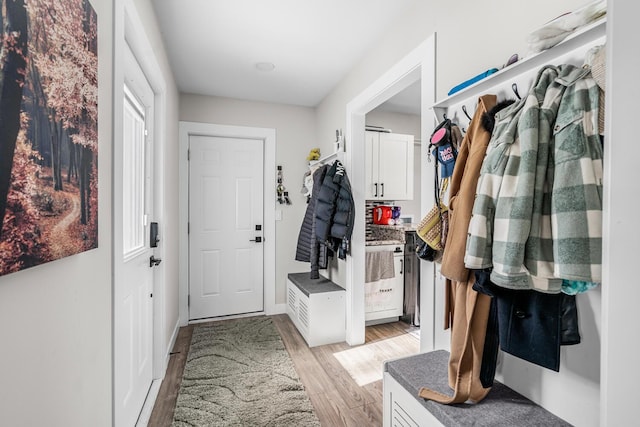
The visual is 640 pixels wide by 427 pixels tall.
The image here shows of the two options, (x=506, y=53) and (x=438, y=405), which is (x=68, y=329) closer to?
(x=438, y=405)

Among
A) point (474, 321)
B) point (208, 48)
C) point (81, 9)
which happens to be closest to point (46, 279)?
point (81, 9)

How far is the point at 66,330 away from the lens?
0.78m

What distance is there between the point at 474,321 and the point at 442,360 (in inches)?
17.0

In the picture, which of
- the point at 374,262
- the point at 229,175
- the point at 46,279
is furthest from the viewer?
the point at 229,175

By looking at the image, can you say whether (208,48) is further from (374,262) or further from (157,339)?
(374,262)

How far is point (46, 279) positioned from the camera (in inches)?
27.5

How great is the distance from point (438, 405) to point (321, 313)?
1.66 m

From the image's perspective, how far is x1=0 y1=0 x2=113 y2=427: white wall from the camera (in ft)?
1.94

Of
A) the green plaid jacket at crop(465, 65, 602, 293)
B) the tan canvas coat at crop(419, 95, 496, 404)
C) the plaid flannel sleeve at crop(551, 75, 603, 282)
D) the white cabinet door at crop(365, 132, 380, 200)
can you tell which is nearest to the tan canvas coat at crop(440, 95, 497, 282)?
the tan canvas coat at crop(419, 95, 496, 404)

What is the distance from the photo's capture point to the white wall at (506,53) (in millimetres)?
915

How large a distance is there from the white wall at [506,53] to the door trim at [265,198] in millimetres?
1750

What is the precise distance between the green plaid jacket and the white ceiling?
1356mm

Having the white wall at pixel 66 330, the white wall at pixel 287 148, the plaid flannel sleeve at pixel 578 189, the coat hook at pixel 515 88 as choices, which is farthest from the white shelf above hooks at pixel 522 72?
the white wall at pixel 287 148

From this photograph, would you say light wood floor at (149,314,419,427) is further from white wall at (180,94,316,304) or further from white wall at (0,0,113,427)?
white wall at (0,0,113,427)
